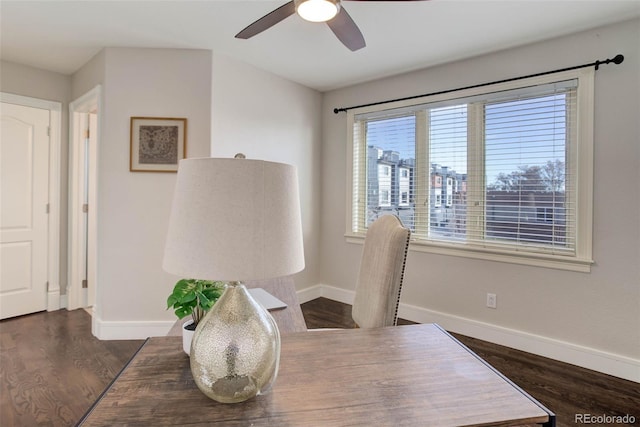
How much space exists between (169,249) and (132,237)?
8.11 feet

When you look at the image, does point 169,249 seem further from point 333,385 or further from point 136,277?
point 136,277

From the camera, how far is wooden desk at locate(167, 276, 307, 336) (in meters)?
1.37

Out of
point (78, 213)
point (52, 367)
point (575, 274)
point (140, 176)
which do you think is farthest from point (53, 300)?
point (575, 274)

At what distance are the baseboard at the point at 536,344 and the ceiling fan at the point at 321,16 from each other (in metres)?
2.47

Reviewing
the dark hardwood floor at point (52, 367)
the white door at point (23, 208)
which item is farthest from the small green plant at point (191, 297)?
the white door at point (23, 208)

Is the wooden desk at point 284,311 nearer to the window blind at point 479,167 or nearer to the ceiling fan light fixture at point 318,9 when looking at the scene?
the ceiling fan light fixture at point 318,9

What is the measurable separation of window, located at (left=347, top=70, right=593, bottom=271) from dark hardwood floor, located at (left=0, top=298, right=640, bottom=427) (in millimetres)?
762

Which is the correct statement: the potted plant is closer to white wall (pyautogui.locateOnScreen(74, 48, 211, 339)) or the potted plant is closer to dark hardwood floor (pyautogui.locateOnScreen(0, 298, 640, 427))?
dark hardwood floor (pyautogui.locateOnScreen(0, 298, 640, 427))

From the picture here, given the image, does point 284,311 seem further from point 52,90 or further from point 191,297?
point 52,90

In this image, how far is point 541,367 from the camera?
248cm

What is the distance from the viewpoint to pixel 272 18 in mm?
1821

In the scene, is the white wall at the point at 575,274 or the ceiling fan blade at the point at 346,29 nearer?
the ceiling fan blade at the point at 346,29

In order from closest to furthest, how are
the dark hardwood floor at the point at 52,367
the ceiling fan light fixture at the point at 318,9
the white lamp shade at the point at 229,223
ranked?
the white lamp shade at the point at 229,223 < the ceiling fan light fixture at the point at 318,9 < the dark hardwood floor at the point at 52,367

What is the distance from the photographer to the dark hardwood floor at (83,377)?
1.99 meters
